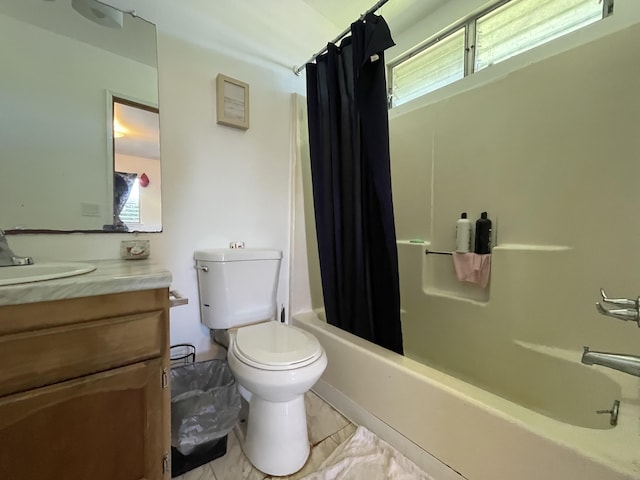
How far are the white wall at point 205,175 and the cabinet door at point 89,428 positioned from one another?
66 centimetres

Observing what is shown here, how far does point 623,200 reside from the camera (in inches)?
46.3

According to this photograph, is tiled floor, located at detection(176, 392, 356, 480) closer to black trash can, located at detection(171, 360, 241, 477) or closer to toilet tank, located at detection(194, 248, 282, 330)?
black trash can, located at detection(171, 360, 241, 477)

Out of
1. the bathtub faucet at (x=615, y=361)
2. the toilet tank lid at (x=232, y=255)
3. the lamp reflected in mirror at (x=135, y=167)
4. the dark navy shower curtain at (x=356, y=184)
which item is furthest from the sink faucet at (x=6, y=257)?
the bathtub faucet at (x=615, y=361)

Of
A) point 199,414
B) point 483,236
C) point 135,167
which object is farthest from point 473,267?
point 135,167

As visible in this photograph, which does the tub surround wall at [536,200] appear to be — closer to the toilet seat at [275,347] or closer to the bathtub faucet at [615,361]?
the bathtub faucet at [615,361]

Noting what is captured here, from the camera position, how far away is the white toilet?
1019 millimetres

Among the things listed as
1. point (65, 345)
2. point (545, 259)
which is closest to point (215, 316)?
point (65, 345)

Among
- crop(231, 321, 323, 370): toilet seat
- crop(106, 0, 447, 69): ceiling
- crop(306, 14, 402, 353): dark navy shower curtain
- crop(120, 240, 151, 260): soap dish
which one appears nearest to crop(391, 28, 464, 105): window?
crop(106, 0, 447, 69): ceiling

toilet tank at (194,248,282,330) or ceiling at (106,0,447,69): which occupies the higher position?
ceiling at (106,0,447,69)

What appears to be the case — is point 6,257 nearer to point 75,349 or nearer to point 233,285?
point 75,349

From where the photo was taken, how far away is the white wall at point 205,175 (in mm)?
1389

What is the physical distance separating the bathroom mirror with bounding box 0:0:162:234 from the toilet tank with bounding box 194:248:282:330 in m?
0.35

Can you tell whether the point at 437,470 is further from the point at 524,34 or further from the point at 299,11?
the point at 299,11

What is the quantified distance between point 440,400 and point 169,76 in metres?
1.86
